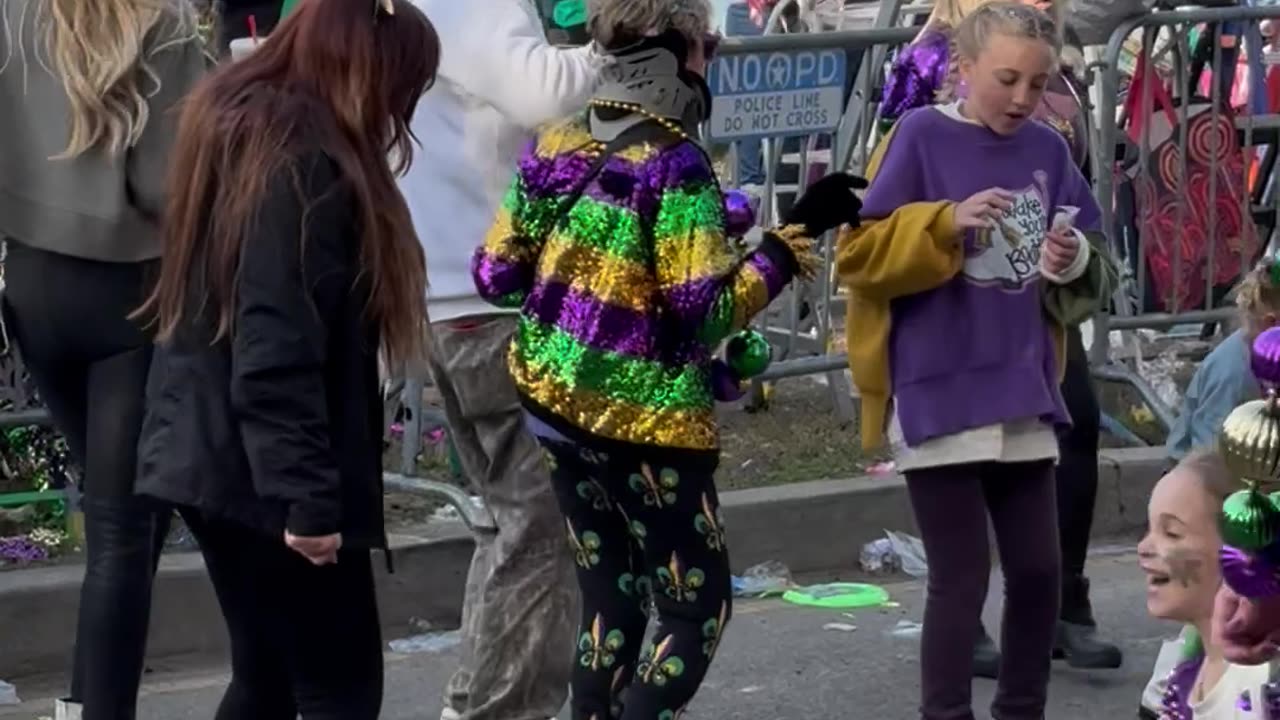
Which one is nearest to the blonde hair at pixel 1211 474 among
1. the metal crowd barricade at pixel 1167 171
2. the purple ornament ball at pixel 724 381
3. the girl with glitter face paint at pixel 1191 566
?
the girl with glitter face paint at pixel 1191 566

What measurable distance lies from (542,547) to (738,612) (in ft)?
5.51

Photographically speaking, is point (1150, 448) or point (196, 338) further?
point (1150, 448)

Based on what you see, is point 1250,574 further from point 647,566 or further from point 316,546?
point 647,566

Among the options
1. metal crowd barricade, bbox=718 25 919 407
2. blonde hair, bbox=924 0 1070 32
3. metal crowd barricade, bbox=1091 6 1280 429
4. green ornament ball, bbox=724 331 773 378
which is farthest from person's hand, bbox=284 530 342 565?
metal crowd barricade, bbox=1091 6 1280 429

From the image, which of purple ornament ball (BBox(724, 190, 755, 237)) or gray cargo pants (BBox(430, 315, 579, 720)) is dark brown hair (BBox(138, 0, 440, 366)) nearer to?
purple ornament ball (BBox(724, 190, 755, 237))

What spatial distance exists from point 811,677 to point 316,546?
2489 mm

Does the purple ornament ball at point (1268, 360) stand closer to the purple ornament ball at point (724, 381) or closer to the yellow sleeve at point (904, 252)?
the purple ornament ball at point (724, 381)

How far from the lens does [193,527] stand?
12.9 feet

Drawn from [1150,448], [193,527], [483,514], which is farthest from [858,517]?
[193,527]

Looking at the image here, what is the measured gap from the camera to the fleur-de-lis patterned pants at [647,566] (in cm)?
434

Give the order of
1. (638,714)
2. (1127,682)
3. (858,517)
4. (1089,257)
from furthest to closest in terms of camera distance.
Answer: (858,517)
(1127,682)
(1089,257)
(638,714)

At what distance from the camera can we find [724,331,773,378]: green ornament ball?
451cm

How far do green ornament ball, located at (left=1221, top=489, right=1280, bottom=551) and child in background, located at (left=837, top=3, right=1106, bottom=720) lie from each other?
7.82ft

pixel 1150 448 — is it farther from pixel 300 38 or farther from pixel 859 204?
pixel 300 38
